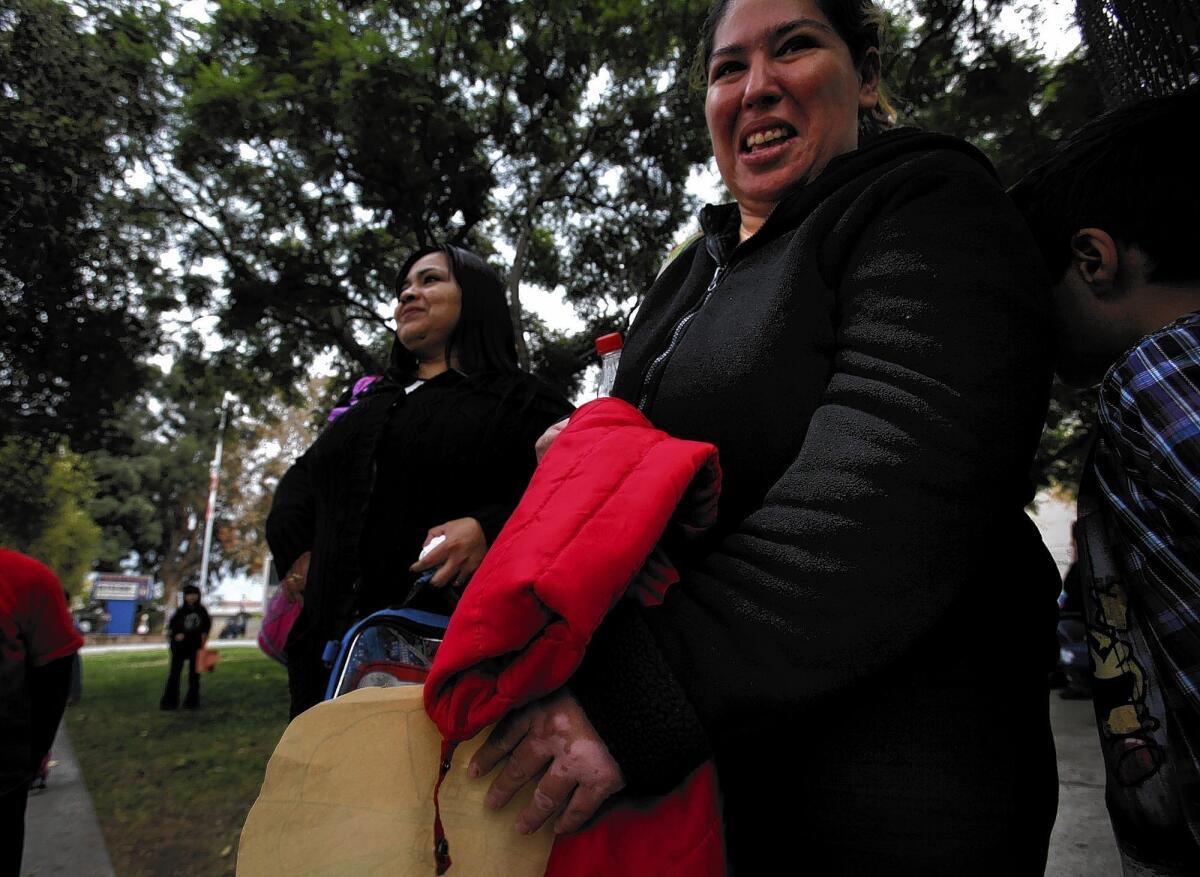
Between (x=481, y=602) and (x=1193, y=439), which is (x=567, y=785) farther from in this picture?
(x=1193, y=439)

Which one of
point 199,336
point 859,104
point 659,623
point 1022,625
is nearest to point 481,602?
point 659,623

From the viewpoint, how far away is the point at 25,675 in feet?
8.49

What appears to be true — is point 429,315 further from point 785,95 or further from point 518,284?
point 518,284

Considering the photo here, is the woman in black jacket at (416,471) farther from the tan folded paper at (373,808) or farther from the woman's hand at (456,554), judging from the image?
the tan folded paper at (373,808)

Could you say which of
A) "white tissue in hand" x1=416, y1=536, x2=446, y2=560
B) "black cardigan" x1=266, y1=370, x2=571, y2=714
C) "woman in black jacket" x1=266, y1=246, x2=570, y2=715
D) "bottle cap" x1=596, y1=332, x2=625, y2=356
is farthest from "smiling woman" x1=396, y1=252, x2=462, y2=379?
"bottle cap" x1=596, y1=332, x2=625, y2=356

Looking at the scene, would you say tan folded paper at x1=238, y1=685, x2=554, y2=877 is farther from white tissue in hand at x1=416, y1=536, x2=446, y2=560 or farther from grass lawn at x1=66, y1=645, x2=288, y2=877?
grass lawn at x1=66, y1=645, x2=288, y2=877

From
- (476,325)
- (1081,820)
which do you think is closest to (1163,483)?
Answer: (476,325)

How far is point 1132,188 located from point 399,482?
1892 mm

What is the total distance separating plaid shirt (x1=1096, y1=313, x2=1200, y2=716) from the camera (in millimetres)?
933

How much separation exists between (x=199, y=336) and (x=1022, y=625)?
459 inches

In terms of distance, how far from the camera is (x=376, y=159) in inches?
302

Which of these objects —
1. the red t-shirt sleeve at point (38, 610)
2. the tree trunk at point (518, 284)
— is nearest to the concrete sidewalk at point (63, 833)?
the red t-shirt sleeve at point (38, 610)

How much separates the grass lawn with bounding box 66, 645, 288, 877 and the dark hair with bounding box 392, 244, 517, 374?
304cm

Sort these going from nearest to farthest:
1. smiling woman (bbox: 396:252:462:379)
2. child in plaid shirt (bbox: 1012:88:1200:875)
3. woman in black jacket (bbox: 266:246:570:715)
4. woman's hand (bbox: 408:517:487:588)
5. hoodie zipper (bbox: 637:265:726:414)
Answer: child in plaid shirt (bbox: 1012:88:1200:875) → hoodie zipper (bbox: 637:265:726:414) → woman's hand (bbox: 408:517:487:588) → woman in black jacket (bbox: 266:246:570:715) → smiling woman (bbox: 396:252:462:379)
